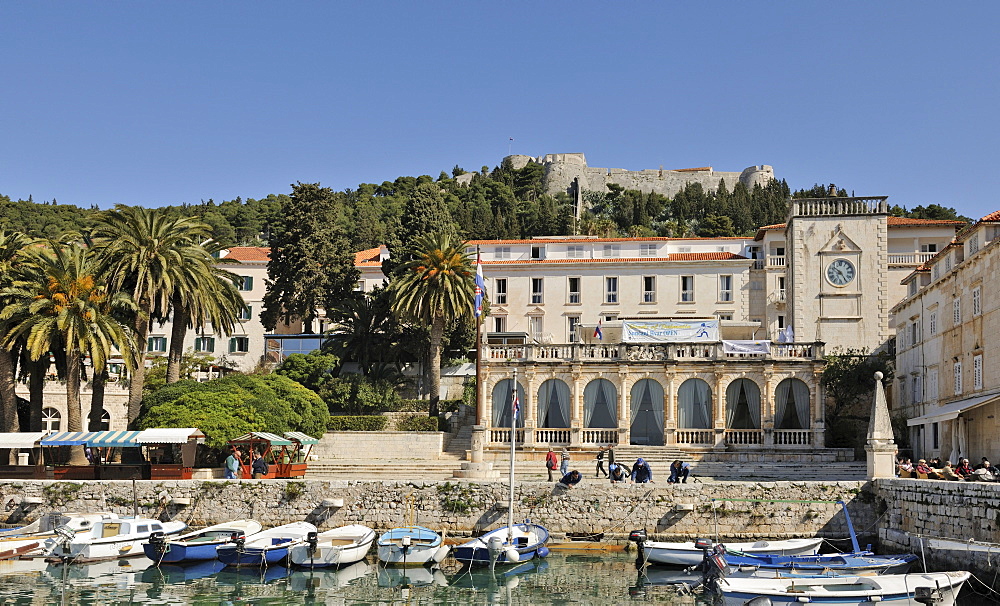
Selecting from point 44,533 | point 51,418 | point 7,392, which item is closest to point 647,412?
point 44,533

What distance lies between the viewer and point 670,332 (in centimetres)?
5534

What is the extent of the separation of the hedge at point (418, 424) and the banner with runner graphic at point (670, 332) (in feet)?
40.3

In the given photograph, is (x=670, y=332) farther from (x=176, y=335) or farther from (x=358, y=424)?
(x=176, y=335)

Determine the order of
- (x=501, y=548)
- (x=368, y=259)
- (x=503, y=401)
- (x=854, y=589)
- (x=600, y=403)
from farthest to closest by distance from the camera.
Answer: (x=368, y=259) → (x=503, y=401) → (x=600, y=403) → (x=501, y=548) → (x=854, y=589)

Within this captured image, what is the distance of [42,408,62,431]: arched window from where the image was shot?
59375 millimetres

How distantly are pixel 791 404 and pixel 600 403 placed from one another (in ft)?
34.5

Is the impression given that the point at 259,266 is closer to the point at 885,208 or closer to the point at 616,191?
the point at 885,208

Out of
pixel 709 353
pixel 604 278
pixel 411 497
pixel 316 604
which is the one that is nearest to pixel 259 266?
pixel 604 278

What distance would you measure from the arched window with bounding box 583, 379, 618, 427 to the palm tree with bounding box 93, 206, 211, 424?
22853 mm

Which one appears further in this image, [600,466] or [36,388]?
[36,388]

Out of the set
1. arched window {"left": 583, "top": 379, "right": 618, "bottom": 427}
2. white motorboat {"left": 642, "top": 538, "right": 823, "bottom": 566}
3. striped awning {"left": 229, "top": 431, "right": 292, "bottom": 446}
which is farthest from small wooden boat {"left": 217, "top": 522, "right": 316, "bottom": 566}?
arched window {"left": 583, "top": 379, "right": 618, "bottom": 427}

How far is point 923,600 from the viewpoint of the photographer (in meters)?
25.4

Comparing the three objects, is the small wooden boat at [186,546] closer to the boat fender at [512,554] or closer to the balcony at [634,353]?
the boat fender at [512,554]

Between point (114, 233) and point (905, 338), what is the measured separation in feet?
147
